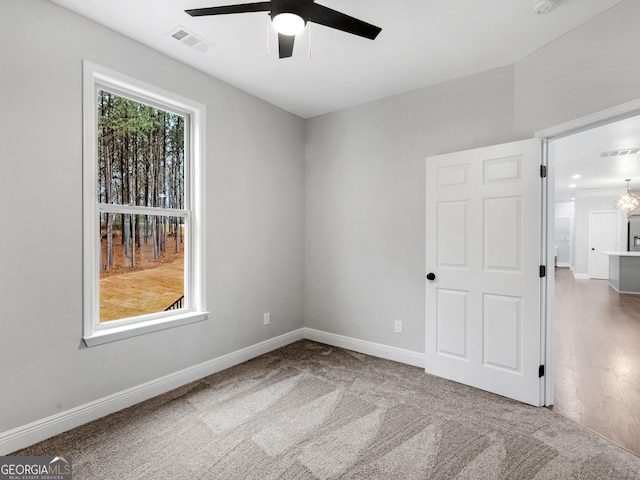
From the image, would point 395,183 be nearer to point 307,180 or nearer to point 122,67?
point 307,180

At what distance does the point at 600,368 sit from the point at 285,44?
4.09 m

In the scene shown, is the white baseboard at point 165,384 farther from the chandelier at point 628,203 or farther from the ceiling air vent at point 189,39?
the chandelier at point 628,203

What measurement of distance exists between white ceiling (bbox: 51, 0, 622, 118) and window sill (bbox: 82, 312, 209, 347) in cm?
221

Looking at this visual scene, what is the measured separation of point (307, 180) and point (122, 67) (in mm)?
2252

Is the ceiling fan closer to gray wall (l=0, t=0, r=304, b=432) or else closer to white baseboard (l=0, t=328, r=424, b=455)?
gray wall (l=0, t=0, r=304, b=432)

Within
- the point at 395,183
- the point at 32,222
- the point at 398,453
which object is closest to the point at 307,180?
the point at 395,183

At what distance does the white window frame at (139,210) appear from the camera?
2.33 metres

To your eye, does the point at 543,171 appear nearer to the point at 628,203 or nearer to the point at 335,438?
the point at 335,438

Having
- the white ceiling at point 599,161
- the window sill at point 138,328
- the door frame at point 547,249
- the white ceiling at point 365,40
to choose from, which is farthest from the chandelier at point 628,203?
the window sill at point 138,328

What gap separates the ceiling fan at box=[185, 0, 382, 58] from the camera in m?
1.58

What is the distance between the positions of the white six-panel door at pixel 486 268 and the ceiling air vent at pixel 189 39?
2.16 m

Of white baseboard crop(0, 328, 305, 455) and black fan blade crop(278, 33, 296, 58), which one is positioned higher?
black fan blade crop(278, 33, 296, 58)

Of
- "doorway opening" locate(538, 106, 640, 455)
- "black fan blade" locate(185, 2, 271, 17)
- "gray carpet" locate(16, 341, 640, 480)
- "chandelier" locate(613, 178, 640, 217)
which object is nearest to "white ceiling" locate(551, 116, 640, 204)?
"doorway opening" locate(538, 106, 640, 455)

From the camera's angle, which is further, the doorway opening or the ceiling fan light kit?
the doorway opening
